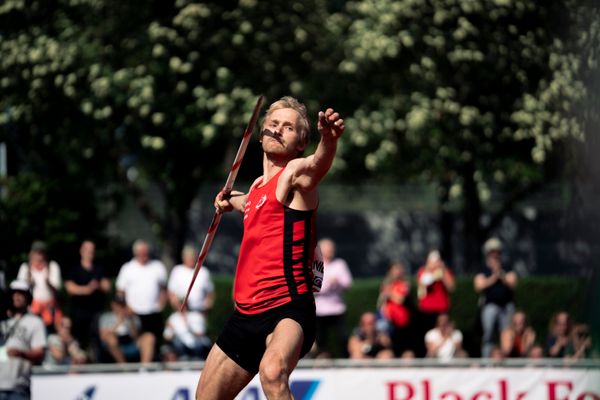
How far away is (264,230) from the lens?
789 centimetres

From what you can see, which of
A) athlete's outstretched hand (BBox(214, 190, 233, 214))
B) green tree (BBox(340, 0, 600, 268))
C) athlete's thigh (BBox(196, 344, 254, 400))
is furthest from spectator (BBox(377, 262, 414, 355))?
athlete's thigh (BBox(196, 344, 254, 400))

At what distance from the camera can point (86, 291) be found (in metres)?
16.4

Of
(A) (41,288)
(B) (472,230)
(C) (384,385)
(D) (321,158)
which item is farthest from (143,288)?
(B) (472,230)

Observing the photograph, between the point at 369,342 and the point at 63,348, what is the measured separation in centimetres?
342

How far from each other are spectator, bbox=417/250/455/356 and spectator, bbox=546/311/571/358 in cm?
158

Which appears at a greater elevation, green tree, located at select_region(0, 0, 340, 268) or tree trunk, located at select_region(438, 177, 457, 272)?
green tree, located at select_region(0, 0, 340, 268)

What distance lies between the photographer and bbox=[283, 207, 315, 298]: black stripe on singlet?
782 centimetres

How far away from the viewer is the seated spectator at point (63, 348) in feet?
50.7

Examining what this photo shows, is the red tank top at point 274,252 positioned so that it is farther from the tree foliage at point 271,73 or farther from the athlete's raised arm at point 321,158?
the tree foliage at point 271,73

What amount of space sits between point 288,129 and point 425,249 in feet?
103

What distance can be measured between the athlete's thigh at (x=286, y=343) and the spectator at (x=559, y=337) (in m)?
8.58

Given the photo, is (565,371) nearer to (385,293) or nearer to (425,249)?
(385,293)

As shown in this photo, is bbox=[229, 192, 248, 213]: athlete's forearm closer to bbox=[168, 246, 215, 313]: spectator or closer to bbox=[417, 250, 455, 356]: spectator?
bbox=[168, 246, 215, 313]: spectator

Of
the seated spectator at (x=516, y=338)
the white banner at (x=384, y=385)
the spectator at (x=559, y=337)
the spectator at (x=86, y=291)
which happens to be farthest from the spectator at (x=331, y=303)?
the white banner at (x=384, y=385)
